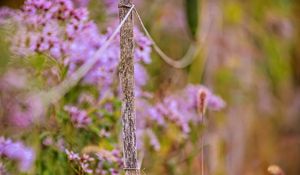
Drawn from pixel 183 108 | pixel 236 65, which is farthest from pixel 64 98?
pixel 236 65

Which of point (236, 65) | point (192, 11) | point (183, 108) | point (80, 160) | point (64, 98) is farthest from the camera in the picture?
point (236, 65)

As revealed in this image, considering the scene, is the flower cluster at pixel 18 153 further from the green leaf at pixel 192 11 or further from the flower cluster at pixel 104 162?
the green leaf at pixel 192 11

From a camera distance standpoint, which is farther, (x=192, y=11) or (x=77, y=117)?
(x=192, y=11)

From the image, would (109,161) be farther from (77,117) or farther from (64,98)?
→ (64,98)

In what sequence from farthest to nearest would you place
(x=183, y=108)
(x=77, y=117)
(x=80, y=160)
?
(x=183, y=108) < (x=77, y=117) < (x=80, y=160)

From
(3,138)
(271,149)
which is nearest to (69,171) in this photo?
(3,138)

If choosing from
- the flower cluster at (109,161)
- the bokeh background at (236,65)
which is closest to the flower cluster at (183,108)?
the flower cluster at (109,161)

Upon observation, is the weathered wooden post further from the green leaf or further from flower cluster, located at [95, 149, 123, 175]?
the green leaf

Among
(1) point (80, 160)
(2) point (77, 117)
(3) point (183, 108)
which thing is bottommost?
(1) point (80, 160)
